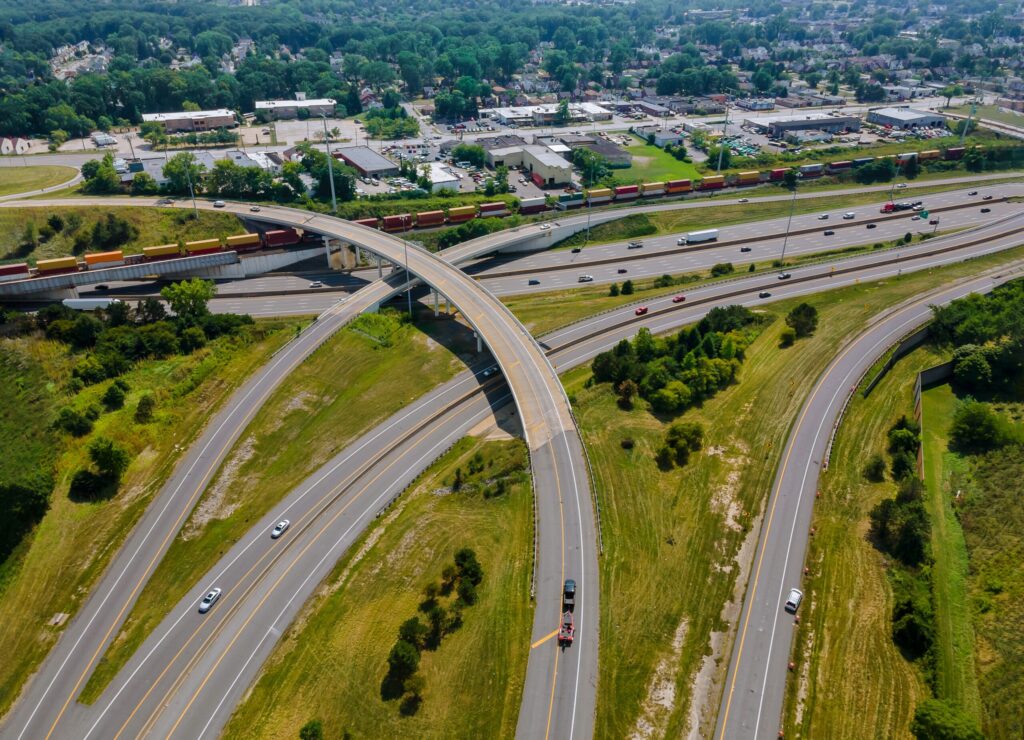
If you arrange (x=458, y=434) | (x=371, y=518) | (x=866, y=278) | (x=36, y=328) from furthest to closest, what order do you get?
1. (x=866, y=278)
2. (x=36, y=328)
3. (x=458, y=434)
4. (x=371, y=518)

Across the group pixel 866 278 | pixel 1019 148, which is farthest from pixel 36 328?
pixel 1019 148

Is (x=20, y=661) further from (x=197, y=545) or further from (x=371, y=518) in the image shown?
(x=371, y=518)

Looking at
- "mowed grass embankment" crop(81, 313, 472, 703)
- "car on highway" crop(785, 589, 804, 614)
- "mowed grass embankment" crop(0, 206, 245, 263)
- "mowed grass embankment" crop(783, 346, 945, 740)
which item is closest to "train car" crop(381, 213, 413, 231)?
"mowed grass embankment" crop(0, 206, 245, 263)

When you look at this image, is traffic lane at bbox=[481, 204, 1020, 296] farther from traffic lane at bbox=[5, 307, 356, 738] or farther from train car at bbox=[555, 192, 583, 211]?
traffic lane at bbox=[5, 307, 356, 738]

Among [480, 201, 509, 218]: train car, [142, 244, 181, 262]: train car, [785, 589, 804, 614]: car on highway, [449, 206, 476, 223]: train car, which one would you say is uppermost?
[480, 201, 509, 218]: train car

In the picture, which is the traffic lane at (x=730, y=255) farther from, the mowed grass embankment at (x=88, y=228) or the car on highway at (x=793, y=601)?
the car on highway at (x=793, y=601)

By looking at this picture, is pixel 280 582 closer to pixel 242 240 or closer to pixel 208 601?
pixel 208 601
